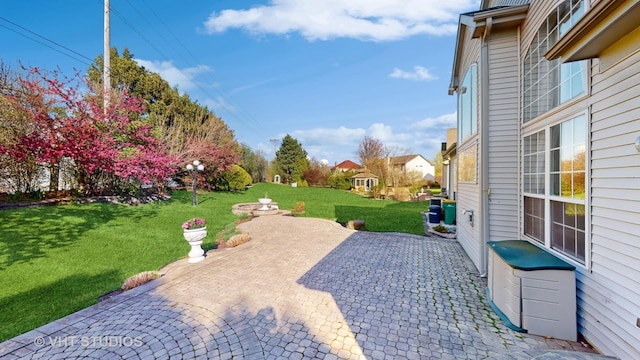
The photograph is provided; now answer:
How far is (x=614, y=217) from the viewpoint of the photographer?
2.71 meters

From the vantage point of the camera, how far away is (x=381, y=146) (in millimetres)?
39625

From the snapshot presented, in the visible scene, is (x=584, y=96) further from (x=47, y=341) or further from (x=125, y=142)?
(x=125, y=142)

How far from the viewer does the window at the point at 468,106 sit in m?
5.94

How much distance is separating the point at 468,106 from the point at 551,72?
2652mm

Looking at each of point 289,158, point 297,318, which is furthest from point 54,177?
point 289,158

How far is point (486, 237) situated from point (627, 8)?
4050 millimetres

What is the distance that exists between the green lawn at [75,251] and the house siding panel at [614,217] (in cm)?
654

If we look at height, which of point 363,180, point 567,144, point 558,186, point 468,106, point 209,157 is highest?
point 468,106

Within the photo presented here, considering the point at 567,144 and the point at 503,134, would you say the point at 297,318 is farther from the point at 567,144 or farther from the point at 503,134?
the point at 503,134

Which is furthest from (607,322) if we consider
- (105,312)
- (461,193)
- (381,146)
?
(381,146)

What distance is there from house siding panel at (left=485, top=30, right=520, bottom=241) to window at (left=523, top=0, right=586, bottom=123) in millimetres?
294

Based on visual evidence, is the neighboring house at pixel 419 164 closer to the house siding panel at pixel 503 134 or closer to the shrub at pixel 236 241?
the shrub at pixel 236 241

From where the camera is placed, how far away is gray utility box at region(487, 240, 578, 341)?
3.14m

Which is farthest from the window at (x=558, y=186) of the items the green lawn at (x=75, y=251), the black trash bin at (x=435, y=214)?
the black trash bin at (x=435, y=214)
